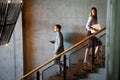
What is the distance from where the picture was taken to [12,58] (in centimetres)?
831

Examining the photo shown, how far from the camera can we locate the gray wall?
310 inches

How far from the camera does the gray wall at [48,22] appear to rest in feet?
25.8

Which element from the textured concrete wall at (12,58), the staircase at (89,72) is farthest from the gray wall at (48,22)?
the staircase at (89,72)

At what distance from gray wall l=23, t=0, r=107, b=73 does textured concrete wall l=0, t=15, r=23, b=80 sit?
0.19 m

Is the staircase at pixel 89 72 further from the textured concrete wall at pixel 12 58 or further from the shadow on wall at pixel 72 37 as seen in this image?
the textured concrete wall at pixel 12 58

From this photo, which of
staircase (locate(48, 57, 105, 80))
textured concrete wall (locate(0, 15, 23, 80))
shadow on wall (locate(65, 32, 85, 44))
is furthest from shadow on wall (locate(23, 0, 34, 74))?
staircase (locate(48, 57, 105, 80))

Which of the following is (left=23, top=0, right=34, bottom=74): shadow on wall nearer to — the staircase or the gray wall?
the gray wall

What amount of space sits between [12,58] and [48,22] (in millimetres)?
1674

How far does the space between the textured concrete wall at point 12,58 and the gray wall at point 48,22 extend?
0.19 meters

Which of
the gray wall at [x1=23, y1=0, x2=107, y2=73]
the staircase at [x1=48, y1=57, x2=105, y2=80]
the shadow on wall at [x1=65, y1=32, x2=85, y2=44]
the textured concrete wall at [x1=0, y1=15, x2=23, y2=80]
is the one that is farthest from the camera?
the textured concrete wall at [x1=0, y1=15, x2=23, y2=80]

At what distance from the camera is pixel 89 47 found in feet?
20.3

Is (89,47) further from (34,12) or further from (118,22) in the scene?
(118,22)

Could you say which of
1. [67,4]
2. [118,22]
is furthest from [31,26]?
[118,22]

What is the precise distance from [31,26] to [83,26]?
1663 millimetres
